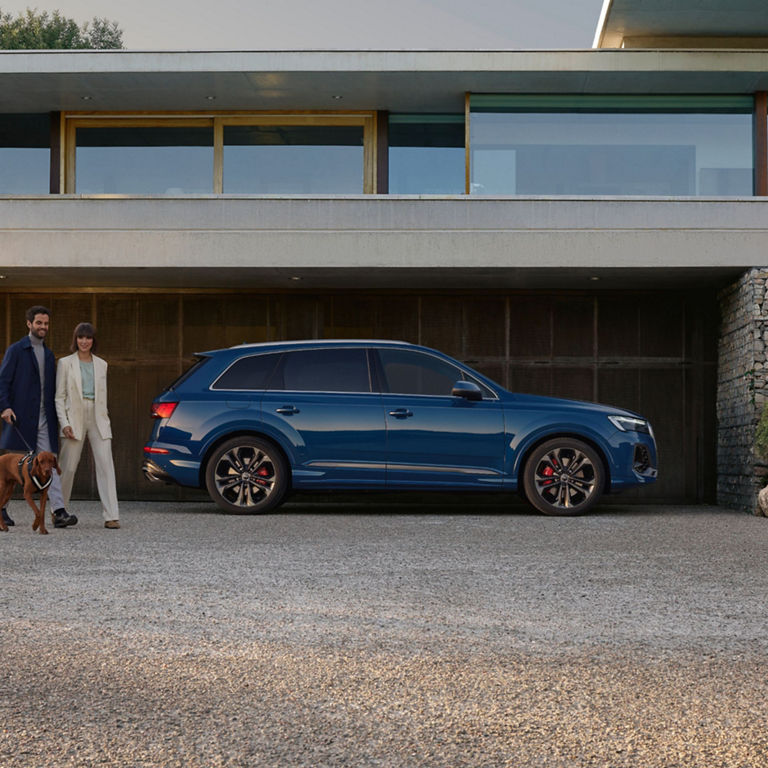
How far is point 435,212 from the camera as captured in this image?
14.3 metres

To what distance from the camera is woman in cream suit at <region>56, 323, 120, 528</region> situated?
976 centimetres

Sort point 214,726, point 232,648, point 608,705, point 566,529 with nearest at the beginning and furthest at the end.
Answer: point 214,726 < point 608,705 < point 232,648 < point 566,529

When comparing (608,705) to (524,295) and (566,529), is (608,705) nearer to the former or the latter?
(566,529)

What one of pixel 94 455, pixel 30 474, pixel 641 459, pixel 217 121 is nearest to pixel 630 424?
pixel 641 459

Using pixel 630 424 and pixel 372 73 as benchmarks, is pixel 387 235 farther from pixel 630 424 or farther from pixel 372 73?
pixel 630 424

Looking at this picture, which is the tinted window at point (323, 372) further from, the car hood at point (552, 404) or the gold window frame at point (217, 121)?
the gold window frame at point (217, 121)

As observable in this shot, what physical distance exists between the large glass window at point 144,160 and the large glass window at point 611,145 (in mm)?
4046

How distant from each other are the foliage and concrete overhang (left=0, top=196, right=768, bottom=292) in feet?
6.95

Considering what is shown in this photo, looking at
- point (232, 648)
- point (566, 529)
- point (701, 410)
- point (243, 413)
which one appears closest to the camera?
point (232, 648)

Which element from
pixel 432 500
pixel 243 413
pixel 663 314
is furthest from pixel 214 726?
pixel 663 314

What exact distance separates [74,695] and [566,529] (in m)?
6.94

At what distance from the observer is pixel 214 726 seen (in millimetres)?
3607

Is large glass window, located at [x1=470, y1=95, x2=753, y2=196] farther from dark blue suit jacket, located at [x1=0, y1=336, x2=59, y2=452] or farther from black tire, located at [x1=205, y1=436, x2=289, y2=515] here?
dark blue suit jacket, located at [x1=0, y1=336, x2=59, y2=452]

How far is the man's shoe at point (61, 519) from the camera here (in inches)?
390
